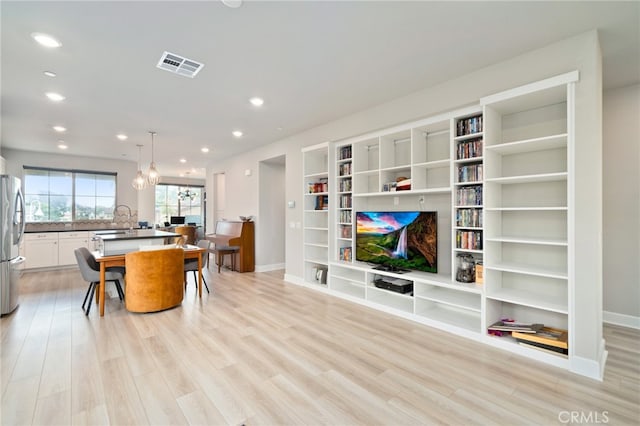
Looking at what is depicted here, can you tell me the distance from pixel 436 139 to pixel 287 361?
10.3 ft

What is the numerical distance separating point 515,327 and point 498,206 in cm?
121

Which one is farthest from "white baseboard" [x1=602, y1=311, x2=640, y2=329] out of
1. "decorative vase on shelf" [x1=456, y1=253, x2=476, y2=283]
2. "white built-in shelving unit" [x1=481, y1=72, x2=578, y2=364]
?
"decorative vase on shelf" [x1=456, y1=253, x2=476, y2=283]

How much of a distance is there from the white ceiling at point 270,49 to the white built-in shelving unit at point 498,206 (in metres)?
0.55

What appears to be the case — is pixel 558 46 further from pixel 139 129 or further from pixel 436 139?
pixel 139 129

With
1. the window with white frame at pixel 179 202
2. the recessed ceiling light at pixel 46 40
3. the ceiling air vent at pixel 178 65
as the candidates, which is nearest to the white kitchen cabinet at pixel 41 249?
the window with white frame at pixel 179 202

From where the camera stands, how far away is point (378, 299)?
411 centimetres

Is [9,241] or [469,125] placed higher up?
[469,125]

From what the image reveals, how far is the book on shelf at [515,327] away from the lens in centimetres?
279

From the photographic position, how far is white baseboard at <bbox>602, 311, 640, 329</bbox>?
336 centimetres

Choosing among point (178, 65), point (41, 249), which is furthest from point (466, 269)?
point (41, 249)

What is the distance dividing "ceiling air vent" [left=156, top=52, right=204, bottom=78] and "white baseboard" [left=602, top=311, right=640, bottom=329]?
535 centimetres

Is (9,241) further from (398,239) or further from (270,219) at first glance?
(398,239)

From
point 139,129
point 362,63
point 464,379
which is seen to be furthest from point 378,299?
point 139,129

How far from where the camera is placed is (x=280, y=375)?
7.86 ft
